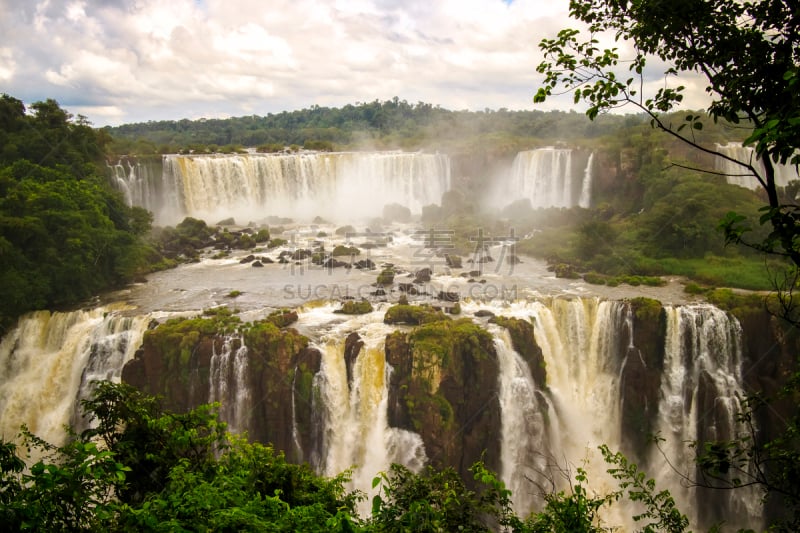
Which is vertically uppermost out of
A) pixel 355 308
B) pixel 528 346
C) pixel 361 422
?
pixel 355 308

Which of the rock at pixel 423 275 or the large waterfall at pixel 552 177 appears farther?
the large waterfall at pixel 552 177

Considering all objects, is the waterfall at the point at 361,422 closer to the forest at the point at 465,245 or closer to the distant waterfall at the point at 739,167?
the forest at the point at 465,245

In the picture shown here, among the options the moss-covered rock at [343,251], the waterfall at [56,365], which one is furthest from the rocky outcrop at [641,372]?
the waterfall at [56,365]

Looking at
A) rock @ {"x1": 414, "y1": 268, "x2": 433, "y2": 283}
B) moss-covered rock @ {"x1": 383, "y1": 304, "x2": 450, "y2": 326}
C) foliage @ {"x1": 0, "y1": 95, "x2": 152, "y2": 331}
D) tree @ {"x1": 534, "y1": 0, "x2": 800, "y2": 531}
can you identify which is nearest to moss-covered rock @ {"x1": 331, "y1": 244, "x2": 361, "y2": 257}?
rock @ {"x1": 414, "y1": 268, "x2": 433, "y2": 283}

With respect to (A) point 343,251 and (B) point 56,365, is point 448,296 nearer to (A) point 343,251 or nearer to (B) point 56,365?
(A) point 343,251

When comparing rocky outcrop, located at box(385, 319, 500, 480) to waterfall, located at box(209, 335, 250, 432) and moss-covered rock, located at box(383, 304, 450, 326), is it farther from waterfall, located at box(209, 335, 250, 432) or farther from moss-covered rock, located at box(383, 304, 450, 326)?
waterfall, located at box(209, 335, 250, 432)

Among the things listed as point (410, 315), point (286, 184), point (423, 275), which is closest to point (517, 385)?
point (410, 315)
